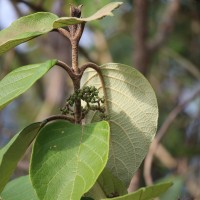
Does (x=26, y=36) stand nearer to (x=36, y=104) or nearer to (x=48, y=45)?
(x=48, y=45)

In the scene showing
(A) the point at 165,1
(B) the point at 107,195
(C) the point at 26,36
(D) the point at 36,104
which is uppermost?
(C) the point at 26,36

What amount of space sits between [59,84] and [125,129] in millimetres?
2269

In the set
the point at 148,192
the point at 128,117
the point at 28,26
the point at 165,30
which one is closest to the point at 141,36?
the point at 165,30

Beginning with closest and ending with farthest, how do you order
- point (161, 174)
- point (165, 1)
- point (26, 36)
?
point (26, 36) → point (161, 174) → point (165, 1)

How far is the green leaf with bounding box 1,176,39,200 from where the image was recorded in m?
1.25

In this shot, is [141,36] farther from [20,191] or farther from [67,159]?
[67,159]

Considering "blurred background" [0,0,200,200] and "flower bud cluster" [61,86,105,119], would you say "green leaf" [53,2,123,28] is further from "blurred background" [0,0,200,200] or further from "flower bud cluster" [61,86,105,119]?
"blurred background" [0,0,200,200]

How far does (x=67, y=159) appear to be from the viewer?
105 cm

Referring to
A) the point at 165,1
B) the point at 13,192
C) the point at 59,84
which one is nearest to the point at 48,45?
the point at 59,84

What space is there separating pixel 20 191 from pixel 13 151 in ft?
0.62

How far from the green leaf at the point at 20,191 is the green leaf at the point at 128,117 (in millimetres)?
173

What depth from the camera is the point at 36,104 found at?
4.71 metres

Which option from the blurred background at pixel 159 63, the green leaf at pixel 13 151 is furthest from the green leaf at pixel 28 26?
the blurred background at pixel 159 63

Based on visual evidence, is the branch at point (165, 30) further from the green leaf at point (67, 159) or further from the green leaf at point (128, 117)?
the green leaf at point (67, 159)
